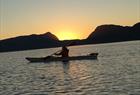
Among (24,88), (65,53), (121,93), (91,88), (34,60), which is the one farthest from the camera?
(34,60)

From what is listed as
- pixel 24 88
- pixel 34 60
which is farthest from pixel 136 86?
pixel 34 60

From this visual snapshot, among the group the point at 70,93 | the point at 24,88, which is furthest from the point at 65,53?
the point at 70,93

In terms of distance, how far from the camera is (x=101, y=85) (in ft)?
95.6

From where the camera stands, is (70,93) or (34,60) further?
(34,60)

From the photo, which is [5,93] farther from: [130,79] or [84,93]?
[130,79]

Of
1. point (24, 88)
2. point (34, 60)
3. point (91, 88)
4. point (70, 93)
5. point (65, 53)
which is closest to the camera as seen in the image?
point (70, 93)

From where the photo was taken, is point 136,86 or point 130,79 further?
point 130,79

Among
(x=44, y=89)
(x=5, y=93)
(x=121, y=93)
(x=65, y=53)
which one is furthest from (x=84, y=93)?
(x=65, y=53)

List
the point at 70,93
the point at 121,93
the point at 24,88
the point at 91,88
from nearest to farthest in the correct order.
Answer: the point at 121,93
the point at 70,93
the point at 91,88
the point at 24,88

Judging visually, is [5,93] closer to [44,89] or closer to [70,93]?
[44,89]

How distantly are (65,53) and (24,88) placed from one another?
30.0 meters

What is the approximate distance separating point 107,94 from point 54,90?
5341mm

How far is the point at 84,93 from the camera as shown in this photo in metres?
25.8

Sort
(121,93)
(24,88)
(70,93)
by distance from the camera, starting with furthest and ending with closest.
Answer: (24,88) → (70,93) → (121,93)
